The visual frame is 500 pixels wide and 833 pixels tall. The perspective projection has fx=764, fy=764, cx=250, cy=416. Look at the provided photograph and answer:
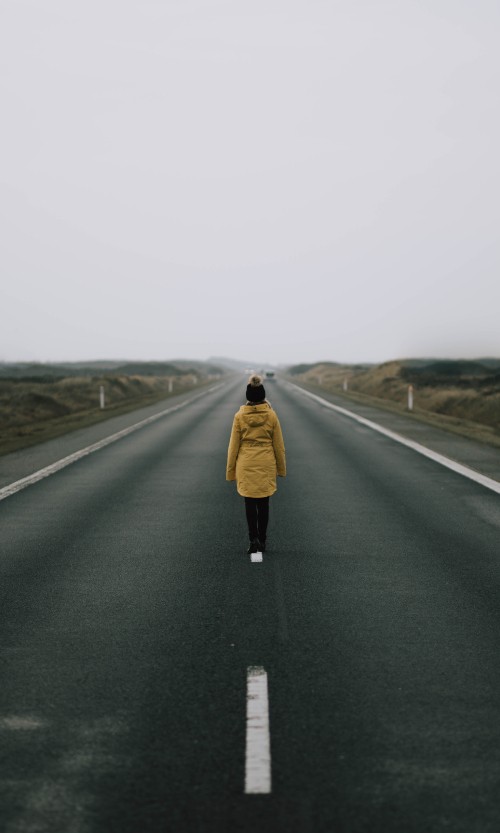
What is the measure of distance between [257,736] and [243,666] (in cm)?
95

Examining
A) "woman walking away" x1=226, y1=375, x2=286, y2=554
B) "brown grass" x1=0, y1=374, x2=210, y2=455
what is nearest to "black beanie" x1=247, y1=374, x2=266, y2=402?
"woman walking away" x1=226, y1=375, x2=286, y2=554

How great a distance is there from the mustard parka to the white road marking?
3.17 meters

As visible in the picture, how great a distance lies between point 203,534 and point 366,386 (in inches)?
1723

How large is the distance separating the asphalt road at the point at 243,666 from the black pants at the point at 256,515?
0.22 meters

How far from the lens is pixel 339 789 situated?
11.1 feet

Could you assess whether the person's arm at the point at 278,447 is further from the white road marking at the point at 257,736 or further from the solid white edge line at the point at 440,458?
the solid white edge line at the point at 440,458

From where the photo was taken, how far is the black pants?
7.80m

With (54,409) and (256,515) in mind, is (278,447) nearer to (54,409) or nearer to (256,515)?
(256,515)

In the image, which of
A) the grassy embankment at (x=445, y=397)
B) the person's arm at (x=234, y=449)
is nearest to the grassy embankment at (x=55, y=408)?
the person's arm at (x=234, y=449)

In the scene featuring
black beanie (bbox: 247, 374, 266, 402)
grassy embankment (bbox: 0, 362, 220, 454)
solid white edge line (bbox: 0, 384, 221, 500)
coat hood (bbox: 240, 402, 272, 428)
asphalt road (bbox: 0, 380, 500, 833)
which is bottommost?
grassy embankment (bbox: 0, 362, 220, 454)

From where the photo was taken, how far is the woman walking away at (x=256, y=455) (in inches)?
308

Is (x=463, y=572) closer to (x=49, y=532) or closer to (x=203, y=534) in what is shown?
(x=203, y=534)

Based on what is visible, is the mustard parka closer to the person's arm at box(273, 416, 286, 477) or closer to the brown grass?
the person's arm at box(273, 416, 286, 477)

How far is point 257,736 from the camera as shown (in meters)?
3.87
